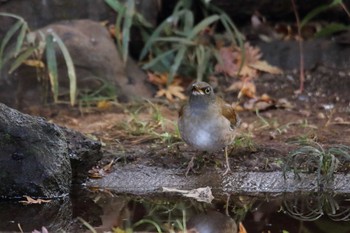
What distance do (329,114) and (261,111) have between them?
0.64 metres

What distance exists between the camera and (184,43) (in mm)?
8234

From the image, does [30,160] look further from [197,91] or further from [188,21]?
[188,21]

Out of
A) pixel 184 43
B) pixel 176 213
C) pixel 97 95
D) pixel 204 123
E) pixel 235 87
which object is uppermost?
pixel 204 123

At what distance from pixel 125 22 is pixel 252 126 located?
191 cm

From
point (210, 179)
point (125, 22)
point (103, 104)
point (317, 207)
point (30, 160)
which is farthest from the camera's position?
point (125, 22)

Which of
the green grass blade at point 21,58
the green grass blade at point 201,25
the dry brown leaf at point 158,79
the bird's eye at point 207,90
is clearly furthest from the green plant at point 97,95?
the bird's eye at point 207,90

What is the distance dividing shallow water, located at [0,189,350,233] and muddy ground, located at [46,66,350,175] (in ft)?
1.31

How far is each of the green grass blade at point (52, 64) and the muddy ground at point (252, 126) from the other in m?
0.28

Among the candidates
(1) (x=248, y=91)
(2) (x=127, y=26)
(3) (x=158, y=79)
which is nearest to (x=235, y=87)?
(1) (x=248, y=91)

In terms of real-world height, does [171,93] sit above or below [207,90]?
below

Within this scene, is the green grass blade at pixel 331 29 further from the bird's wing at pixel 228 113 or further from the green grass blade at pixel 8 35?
the green grass blade at pixel 8 35

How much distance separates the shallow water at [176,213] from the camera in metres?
4.76

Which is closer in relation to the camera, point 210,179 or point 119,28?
point 210,179

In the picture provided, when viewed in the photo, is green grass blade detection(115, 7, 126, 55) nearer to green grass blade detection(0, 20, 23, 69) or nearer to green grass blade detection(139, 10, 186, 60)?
green grass blade detection(139, 10, 186, 60)
